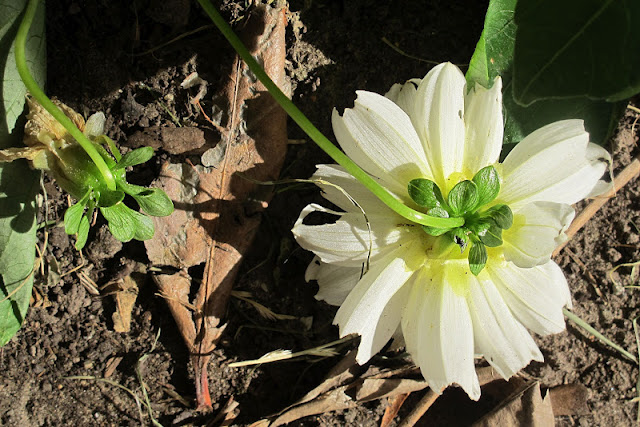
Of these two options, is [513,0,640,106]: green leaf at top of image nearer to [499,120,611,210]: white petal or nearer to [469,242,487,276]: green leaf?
[499,120,611,210]: white petal

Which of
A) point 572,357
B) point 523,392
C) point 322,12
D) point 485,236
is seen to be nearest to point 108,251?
point 322,12

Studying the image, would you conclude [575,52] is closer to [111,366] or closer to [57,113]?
[57,113]

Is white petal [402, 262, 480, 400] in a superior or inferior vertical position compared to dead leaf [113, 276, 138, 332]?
inferior

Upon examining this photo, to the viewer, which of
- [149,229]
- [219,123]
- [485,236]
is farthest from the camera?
[219,123]

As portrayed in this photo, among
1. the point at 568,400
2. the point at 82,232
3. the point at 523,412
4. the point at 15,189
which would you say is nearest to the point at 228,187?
the point at 82,232

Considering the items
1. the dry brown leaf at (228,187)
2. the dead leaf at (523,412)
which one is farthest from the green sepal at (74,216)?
the dead leaf at (523,412)

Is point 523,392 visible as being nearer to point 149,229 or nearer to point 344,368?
point 344,368

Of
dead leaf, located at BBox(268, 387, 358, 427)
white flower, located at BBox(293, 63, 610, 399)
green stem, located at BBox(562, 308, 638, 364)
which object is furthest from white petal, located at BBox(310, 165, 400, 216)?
green stem, located at BBox(562, 308, 638, 364)
